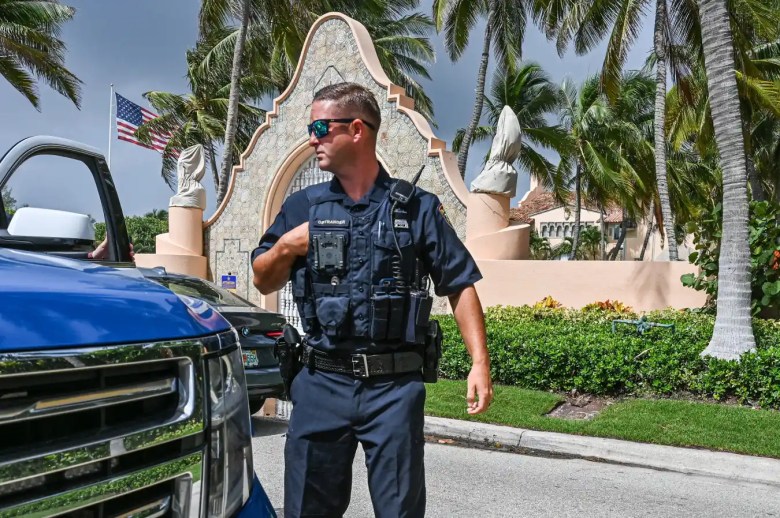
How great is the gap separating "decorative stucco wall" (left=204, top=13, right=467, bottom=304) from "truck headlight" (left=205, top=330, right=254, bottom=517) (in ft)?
34.7

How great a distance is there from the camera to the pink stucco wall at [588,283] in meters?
10.8

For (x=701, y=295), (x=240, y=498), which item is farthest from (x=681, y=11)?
(x=240, y=498)

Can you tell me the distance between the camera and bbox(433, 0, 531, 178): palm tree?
63.1ft

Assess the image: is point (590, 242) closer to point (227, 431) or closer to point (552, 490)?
point (552, 490)

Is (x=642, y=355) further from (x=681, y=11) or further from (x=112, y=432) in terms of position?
(x=681, y=11)

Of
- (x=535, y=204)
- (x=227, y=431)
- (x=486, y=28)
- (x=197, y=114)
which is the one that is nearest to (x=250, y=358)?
(x=227, y=431)

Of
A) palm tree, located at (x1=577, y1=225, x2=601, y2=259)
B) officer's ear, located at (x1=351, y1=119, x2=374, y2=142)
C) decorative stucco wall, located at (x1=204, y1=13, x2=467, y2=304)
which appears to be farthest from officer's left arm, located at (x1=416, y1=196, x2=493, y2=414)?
palm tree, located at (x1=577, y1=225, x2=601, y2=259)

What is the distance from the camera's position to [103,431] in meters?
1.39

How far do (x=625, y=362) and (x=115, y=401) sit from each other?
688 cm

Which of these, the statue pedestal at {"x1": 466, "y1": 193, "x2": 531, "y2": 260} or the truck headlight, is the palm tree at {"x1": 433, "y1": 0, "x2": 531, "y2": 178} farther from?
the truck headlight

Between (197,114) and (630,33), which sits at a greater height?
(197,114)

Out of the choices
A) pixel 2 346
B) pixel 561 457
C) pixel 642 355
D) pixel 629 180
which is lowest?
pixel 561 457

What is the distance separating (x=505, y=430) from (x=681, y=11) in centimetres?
1245

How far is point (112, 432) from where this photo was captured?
4.59ft
